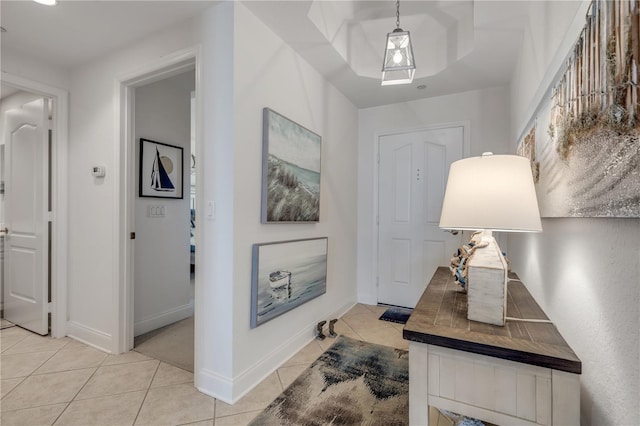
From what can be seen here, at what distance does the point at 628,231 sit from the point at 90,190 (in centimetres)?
315

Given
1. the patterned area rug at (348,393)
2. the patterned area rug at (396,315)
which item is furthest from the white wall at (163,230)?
the patterned area rug at (396,315)

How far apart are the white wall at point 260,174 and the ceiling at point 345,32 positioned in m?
0.16

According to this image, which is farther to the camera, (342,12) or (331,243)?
(331,243)

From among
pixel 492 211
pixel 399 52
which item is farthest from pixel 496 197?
pixel 399 52

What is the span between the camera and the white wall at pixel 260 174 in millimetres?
1755

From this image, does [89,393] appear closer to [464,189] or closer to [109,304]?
[109,304]

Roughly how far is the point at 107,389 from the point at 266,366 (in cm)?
98

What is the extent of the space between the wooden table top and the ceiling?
183 cm

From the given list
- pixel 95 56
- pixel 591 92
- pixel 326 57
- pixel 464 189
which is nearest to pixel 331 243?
pixel 326 57

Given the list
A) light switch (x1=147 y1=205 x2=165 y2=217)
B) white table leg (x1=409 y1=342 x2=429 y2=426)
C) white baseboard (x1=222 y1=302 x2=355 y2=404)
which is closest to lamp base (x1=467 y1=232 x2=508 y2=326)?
white table leg (x1=409 y1=342 x2=429 y2=426)

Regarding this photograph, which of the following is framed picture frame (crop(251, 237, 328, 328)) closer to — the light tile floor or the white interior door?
the light tile floor

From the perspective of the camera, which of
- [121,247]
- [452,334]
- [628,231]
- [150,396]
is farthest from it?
[121,247]

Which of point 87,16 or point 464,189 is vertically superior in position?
point 87,16

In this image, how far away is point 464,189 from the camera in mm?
1099
